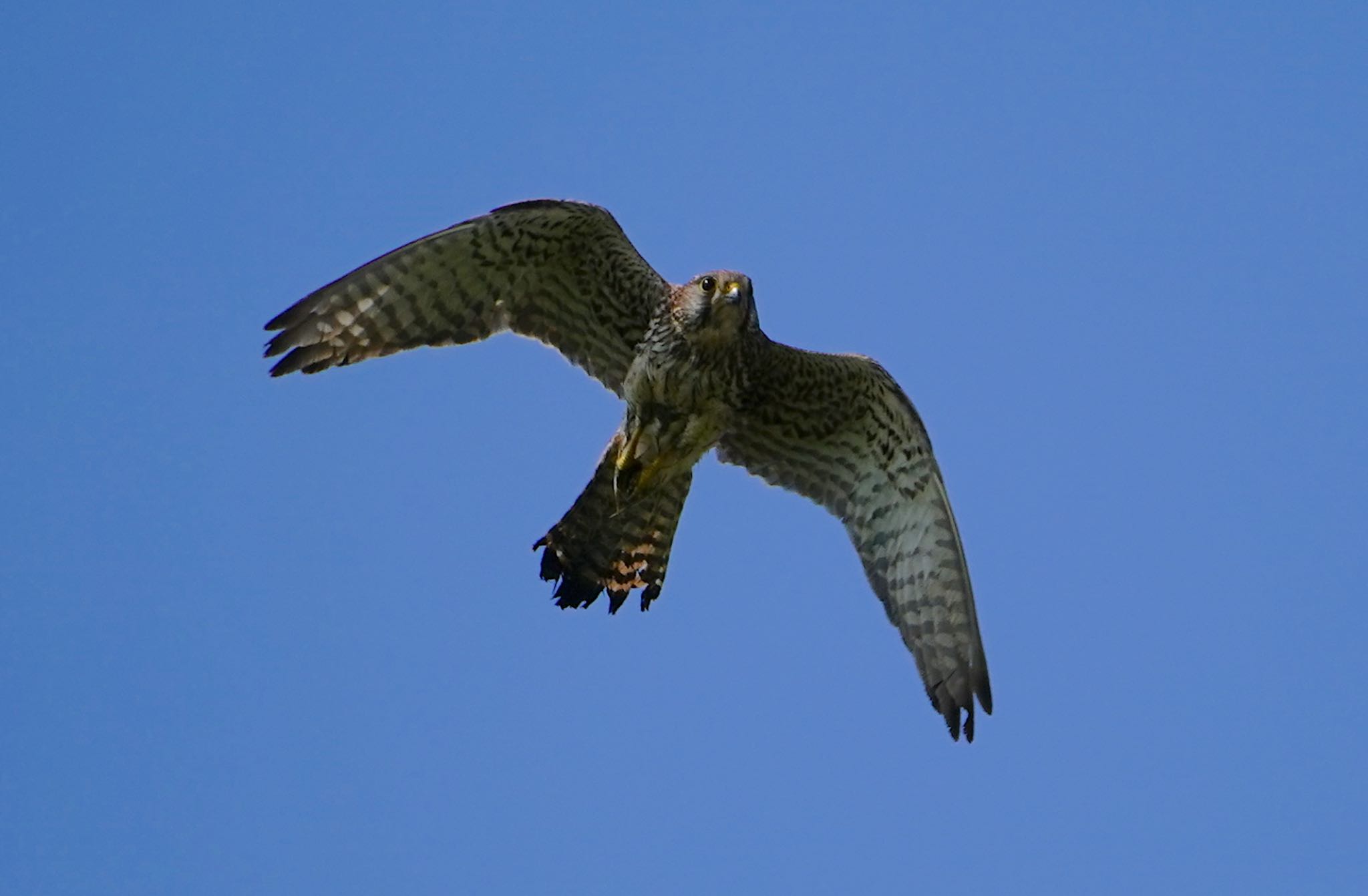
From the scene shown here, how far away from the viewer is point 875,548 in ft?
31.6

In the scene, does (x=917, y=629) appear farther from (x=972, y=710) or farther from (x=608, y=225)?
(x=608, y=225)

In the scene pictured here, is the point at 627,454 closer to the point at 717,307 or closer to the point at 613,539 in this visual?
the point at 613,539

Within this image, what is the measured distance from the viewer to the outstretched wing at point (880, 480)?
9.14 metres

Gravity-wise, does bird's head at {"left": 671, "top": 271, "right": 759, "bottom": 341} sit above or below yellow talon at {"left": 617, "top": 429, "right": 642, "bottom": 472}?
above

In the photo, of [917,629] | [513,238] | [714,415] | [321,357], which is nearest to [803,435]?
[714,415]

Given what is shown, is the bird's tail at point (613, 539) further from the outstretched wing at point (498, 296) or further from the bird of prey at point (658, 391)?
the outstretched wing at point (498, 296)

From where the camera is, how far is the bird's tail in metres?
9.21

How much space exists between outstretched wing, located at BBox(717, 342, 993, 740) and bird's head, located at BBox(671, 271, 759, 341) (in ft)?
1.03

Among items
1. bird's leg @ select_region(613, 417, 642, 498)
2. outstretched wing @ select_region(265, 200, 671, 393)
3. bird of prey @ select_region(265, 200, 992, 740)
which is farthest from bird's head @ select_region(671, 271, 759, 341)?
bird's leg @ select_region(613, 417, 642, 498)

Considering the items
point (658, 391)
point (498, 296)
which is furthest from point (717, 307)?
point (498, 296)

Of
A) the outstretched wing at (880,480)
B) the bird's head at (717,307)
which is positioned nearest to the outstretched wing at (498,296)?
the bird's head at (717,307)

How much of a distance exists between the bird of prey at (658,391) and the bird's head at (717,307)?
1 centimetres

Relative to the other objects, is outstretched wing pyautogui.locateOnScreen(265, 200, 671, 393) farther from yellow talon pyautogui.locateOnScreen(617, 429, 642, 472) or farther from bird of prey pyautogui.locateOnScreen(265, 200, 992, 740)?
yellow talon pyautogui.locateOnScreen(617, 429, 642, 472)

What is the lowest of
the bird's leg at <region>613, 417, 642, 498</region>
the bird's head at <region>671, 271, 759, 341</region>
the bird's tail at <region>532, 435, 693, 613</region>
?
the bird's tail at <region>532, 435, 693, 613</region>
